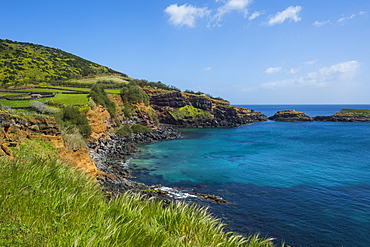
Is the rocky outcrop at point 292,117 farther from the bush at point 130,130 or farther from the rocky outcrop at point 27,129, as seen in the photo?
the rocky outcrop at point 27,129

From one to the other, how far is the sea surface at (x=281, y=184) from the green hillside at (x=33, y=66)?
4551 cm

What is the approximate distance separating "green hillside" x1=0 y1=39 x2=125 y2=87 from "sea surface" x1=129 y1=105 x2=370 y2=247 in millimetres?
45512

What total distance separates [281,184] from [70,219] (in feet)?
74.0

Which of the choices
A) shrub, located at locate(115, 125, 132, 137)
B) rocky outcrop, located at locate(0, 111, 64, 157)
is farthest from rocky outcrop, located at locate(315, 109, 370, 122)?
rocky outcrop, located at locate(0, 111, 64, 157)

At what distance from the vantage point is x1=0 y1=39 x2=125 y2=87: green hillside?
6106 cm

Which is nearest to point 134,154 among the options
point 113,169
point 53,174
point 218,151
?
point 113,169

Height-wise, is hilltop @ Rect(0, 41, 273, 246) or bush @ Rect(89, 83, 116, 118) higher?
bush @ Rect(89, 83, 116, 118)

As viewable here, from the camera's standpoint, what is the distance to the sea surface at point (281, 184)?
48.1ft

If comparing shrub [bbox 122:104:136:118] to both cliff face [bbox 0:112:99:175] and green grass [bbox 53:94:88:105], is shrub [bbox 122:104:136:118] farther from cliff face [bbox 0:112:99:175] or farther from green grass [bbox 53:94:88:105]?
cliff face [bbox 0:112:99:175]

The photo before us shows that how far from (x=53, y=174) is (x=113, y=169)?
2084cm

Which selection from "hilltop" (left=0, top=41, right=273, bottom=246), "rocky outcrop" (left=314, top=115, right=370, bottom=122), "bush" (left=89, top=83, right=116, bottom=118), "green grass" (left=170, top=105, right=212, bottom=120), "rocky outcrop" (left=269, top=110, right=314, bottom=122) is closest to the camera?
"hilltop" (left=0, top=41, right=273, bottom=246)

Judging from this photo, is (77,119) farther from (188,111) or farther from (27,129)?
(188,111)

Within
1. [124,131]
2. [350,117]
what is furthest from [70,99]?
[350,117]

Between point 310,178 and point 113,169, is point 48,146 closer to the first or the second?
point 113,169
